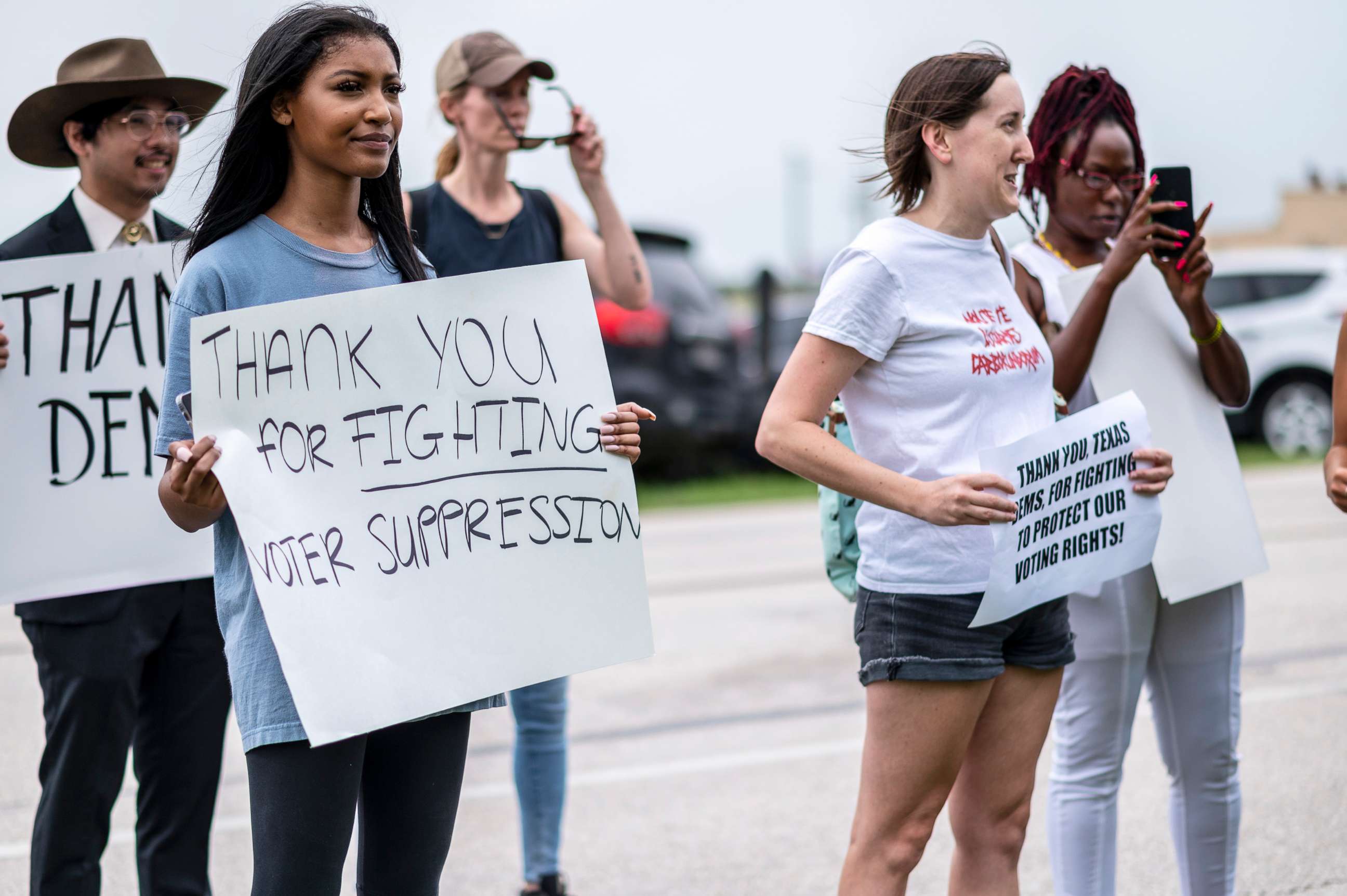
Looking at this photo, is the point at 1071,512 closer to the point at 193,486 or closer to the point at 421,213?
the point at 193,486

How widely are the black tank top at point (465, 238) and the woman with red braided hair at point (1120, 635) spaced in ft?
4.09

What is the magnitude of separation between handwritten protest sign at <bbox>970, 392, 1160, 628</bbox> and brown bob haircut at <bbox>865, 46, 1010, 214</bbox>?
1.74 ft

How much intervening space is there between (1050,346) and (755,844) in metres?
1.87

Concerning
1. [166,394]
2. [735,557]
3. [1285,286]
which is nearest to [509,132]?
[166,394]

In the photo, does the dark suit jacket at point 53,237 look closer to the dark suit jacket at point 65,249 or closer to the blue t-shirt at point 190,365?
the dark suit jacket at point 65,249

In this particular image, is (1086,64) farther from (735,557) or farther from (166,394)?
(735,557)

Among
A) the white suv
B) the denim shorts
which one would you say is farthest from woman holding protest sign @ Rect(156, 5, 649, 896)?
the white suv

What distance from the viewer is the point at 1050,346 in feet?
10.1

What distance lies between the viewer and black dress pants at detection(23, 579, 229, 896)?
115 inches

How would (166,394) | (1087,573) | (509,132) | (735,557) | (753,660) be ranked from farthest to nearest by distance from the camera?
(735,557) < (753,660) < (509,132) < (1087,573) < (166,394)

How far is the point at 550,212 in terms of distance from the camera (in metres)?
3.86

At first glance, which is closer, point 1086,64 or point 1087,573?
point 1087,573

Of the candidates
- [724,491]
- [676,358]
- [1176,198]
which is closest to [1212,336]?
[1176,198]

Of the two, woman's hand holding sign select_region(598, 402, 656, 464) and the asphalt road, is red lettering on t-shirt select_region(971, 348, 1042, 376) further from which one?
the asphalt road
